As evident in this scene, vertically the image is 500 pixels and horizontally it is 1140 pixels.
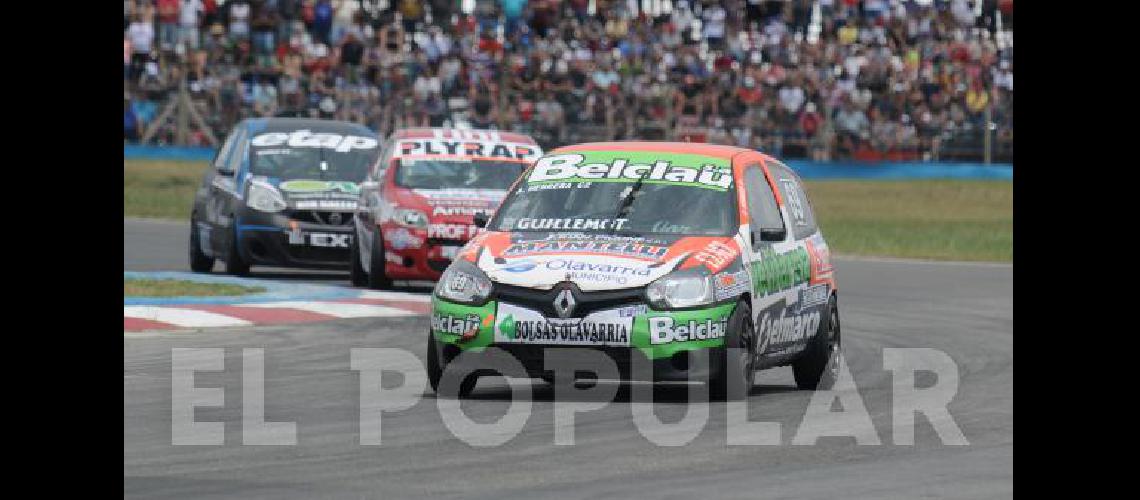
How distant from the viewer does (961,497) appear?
8.14 metres

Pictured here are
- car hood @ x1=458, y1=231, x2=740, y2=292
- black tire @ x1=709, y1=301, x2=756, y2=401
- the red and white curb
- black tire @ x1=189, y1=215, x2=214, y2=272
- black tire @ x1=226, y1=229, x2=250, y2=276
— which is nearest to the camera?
car hood @ x1=458, y1=231, x2=740, y2=292

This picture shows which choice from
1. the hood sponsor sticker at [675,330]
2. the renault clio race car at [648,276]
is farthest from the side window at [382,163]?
the hood sponsor sticker at [675,330]

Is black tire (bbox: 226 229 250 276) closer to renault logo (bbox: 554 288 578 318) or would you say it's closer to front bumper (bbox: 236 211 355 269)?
front bumper (bbox: 236 211 355 269)

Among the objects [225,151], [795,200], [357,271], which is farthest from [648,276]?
[225,151]

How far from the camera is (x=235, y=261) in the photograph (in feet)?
68.4

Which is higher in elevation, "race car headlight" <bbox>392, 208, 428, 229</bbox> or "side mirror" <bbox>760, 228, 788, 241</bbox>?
"side mirror" <bbox>760, 228, 788, 241</bbox>

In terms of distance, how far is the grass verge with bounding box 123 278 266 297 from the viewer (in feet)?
60.9

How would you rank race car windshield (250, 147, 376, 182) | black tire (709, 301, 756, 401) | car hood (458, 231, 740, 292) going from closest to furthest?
car hood (458, 231, 740, 292), black tire (709, 301, 756, 401), race car windshield (250, 147, 376, 182)

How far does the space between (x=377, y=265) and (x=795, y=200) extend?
690 centimetres

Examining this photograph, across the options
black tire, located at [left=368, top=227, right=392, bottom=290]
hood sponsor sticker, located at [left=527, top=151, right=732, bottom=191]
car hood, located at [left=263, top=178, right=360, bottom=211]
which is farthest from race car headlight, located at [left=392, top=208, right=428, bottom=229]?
hood sponsor sticker, located at [left=527, top=151, right=732, bottom=191]
